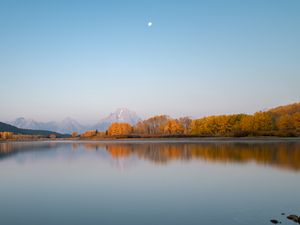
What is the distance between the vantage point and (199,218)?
9.96 meters

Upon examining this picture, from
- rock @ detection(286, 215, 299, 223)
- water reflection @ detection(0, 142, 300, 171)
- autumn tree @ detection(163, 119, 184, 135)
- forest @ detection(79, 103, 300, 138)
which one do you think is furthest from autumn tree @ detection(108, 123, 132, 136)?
rock @ detection(286, 215, 299, 223)

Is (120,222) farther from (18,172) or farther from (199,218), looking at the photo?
(18,172)

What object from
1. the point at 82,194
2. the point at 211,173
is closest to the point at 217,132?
the point at 211,173

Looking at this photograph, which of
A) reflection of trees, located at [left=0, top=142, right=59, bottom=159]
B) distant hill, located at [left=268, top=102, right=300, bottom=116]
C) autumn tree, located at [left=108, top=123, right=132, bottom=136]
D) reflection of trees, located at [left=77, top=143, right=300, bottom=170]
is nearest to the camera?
reflection of trees, located at [left=77, top=143, right=300, bottom=170]

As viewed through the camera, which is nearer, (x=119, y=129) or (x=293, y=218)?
(x=293, y=218)

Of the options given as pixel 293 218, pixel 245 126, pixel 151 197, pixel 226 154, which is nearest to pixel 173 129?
pixel 245 126

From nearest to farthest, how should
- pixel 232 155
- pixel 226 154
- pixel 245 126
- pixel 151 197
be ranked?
pixel 151 197 → pixel 232 155 → pixel 226 154 → pixel 245 126

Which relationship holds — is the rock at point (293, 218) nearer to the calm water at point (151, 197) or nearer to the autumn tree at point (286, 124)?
the calm water at point (151, 197)

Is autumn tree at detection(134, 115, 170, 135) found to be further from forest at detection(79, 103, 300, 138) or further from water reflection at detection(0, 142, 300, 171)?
water reflection at detection(0, 142, 300, 171)

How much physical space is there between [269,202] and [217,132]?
3714 inches

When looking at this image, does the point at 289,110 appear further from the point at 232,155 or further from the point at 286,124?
the point at 232,155

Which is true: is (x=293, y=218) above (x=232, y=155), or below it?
below

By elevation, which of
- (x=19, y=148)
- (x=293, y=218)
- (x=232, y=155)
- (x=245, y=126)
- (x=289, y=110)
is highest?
(x=289, y=110)

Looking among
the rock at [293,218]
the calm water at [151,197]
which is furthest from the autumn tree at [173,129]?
the rock at [293,218]
